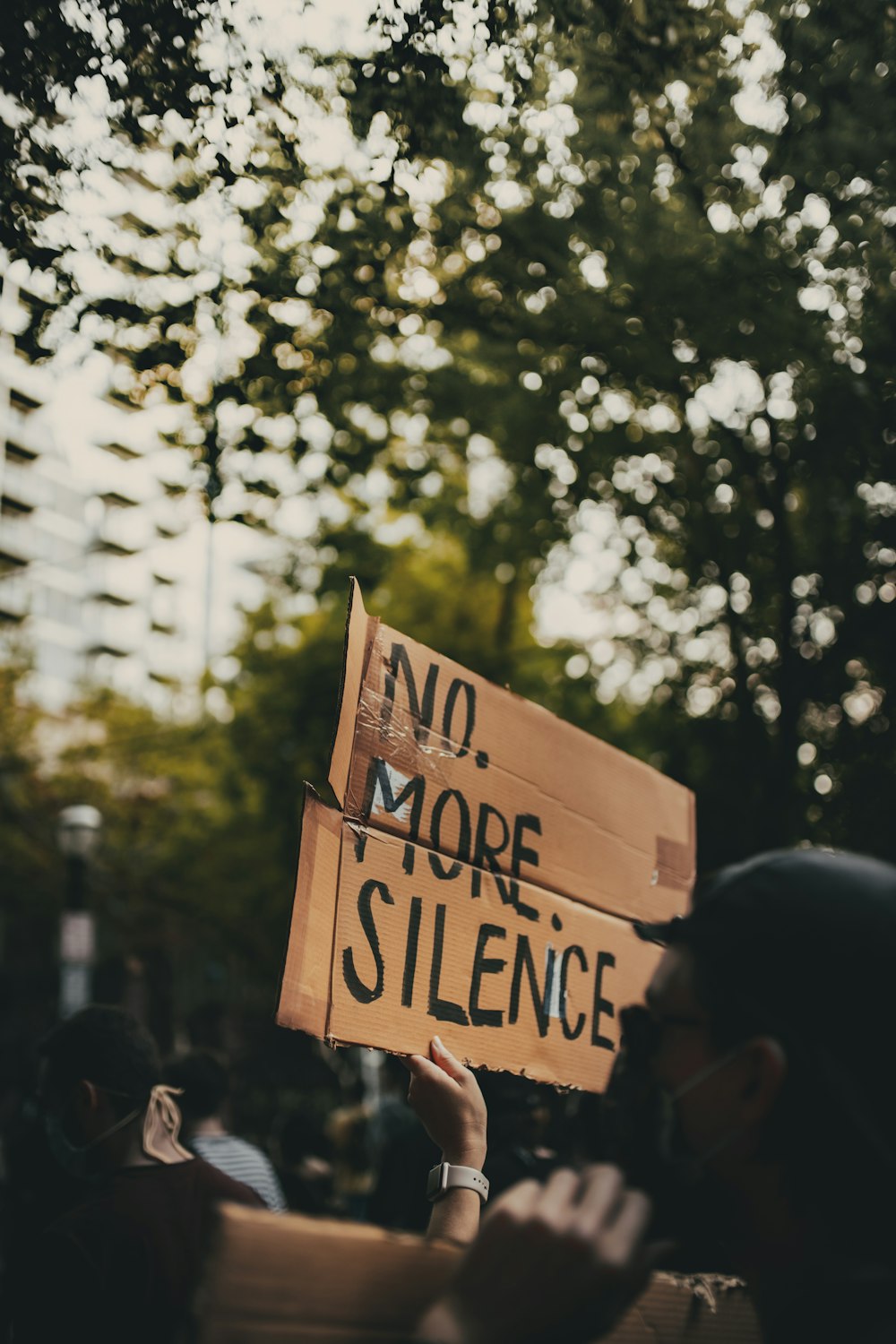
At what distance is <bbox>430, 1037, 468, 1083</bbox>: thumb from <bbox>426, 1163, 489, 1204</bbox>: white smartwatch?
0.71ft

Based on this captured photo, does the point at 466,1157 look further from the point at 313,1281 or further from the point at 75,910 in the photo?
the point at 75,910

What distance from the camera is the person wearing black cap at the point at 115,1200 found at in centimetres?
267

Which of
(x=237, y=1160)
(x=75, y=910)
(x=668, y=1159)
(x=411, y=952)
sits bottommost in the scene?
(x=668, y=1159)

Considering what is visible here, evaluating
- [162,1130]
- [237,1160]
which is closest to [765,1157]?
[162,1130]

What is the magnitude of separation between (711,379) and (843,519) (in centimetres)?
254

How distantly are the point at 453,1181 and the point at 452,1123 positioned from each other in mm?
122

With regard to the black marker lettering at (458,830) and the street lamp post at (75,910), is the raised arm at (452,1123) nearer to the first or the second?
the black marker lettering at (458,830)

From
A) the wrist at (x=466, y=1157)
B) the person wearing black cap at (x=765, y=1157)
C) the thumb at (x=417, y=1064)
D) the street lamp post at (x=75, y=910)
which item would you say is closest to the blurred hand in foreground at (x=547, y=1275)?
the person wearing black cap at (x=765, y=1157)

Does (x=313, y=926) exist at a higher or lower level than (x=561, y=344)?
lower

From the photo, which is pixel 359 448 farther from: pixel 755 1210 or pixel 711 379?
pixel 755 1210

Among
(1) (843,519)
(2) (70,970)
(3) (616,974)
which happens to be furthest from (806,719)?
(3) (616,974)

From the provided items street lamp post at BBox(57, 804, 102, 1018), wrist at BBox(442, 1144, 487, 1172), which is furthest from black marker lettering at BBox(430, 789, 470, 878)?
street lamp post at BBox(57, 804, 102, 1018)

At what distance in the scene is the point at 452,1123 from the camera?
2.37 meters

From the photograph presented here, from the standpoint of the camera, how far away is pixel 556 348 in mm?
8859
